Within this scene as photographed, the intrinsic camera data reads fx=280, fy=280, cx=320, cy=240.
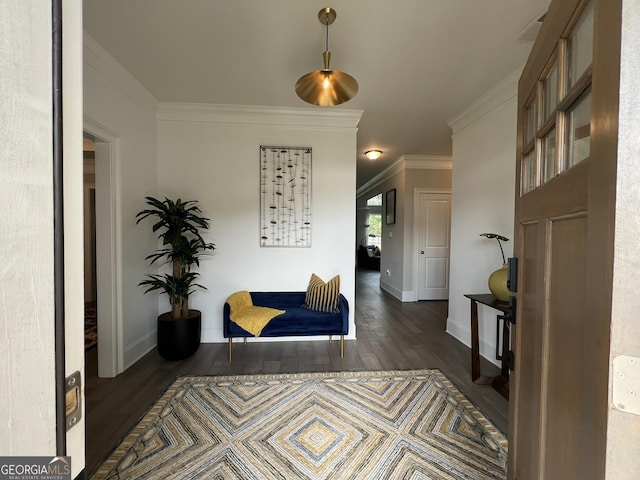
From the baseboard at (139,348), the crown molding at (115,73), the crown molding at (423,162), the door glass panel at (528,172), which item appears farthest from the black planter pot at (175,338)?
the crown molding at (423,162)

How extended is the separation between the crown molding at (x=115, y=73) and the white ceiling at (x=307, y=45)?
2.0 inches

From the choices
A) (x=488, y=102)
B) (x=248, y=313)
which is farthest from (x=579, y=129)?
→ (x=248, y=313)

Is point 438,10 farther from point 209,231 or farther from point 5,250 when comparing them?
point 209,231

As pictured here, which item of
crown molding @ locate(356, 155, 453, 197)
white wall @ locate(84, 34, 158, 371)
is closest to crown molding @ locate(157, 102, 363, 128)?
white wall @ locate(84, 34, 158, 371)

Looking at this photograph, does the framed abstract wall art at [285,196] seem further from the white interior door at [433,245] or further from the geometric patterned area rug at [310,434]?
the white interior door at [433,245]

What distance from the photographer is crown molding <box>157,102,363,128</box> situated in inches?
122

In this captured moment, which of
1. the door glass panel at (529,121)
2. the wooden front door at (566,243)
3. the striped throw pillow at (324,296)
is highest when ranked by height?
the door glass panel at (529,121)

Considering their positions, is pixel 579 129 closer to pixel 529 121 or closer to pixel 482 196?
pixel 529 121

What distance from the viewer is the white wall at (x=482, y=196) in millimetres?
2607

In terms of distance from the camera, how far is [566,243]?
0.73m

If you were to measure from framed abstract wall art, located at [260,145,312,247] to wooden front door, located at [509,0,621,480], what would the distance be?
2.36 metres

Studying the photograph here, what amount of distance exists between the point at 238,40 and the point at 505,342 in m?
3.09

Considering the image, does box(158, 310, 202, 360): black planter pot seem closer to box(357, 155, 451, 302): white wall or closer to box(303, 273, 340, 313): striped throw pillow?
box(303, 273, 340, 313): striped throw pillow

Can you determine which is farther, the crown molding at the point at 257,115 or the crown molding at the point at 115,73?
the crown molding at the point at 257,115
